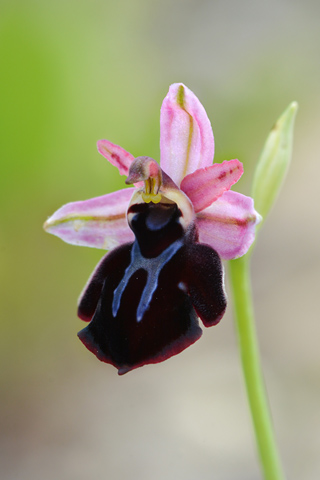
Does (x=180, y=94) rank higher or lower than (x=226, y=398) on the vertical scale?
higher

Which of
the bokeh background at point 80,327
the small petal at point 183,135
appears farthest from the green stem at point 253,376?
the bokeh background at point 80,327

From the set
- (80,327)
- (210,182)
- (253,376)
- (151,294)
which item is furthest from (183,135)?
(80,327)

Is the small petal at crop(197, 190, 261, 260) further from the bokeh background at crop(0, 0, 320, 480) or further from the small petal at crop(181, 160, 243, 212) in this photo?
the bokeh background at crop(0, 0, 320, 480)

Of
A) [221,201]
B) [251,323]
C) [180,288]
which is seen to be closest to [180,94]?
[221,201]

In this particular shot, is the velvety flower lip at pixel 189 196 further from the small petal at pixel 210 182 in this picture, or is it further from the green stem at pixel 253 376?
the green stem at pixel 253 376

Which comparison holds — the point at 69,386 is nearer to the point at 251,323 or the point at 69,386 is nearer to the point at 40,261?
the point at 40,261

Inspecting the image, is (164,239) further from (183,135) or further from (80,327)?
(80,327)
